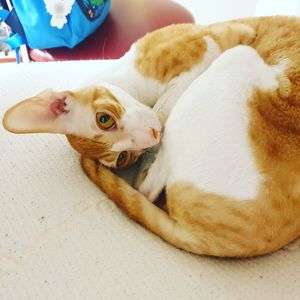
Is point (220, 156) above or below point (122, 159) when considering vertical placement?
above

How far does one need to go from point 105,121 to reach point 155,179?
0.20 metres

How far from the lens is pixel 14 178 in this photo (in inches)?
44.0

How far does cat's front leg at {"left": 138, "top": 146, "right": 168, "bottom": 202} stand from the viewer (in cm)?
107

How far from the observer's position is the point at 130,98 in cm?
117

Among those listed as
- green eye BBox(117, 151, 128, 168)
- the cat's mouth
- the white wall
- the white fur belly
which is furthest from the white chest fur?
the white wall

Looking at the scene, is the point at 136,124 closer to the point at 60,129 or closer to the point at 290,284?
the point at 60,129

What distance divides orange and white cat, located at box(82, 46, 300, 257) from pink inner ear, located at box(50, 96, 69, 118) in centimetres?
17

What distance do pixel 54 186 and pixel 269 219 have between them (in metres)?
0.55

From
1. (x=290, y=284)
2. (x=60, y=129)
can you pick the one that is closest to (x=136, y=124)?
(x=60, y=129)

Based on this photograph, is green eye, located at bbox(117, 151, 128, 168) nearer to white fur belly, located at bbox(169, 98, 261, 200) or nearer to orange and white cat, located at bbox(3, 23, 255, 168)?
orange and white cat, located at bbox(3, 23, 255, 168)

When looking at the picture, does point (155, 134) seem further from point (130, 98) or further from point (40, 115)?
point (40, 115)

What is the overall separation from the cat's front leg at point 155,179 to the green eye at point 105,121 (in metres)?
0.15

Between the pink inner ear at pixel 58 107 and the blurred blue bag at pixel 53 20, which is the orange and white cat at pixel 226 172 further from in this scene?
the blurred blue bag at pixel 53 20

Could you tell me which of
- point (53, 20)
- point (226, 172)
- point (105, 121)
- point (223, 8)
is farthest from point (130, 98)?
point (223, 8)
